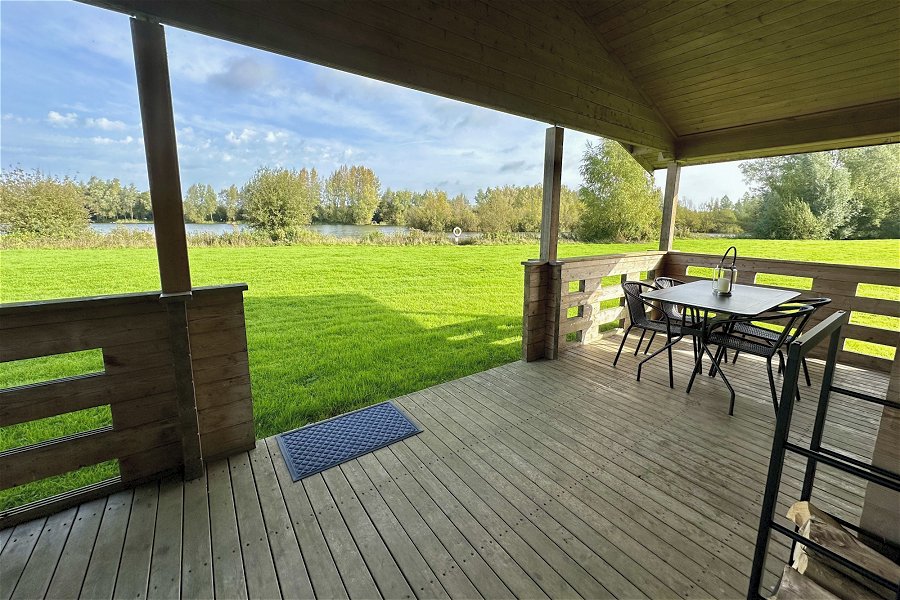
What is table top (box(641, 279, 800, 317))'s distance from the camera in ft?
8.38

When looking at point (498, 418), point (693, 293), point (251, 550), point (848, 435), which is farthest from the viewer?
point (693, 293)

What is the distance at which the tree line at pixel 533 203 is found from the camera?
4.98 meters

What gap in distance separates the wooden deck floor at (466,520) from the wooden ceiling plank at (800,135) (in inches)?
103

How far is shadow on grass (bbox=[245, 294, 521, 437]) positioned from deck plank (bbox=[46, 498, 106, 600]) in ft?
2.85

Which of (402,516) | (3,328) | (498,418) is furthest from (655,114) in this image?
(3,328)

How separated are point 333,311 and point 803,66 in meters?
5.56

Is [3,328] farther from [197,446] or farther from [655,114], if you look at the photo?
[655,114]

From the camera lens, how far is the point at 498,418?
100 inches

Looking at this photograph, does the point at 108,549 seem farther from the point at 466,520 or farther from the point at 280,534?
the point at 466,520

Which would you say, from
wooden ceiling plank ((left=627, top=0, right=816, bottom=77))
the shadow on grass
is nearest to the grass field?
the shadow on grass

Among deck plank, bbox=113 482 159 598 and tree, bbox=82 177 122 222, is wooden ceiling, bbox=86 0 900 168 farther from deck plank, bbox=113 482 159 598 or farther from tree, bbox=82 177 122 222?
tree, bbox=82 177 122 222

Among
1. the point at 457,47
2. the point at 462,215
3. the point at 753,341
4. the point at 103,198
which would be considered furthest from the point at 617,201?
the point at 103,198

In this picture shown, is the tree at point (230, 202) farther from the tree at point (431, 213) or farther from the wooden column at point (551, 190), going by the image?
the wooden column at point (551, 190)

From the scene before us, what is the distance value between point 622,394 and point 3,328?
347 centimetres
